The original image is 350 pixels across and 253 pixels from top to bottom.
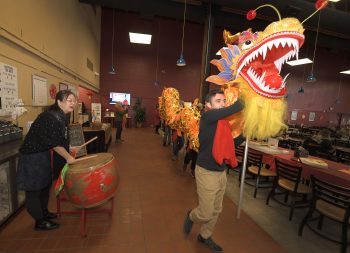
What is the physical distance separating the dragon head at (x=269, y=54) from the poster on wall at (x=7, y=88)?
268cm

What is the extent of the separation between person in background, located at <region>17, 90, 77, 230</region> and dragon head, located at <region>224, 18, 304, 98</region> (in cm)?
172

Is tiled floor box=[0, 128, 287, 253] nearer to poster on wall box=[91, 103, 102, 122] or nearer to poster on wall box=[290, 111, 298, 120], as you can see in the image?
poster on wall box=[91, 103, 102, 122]

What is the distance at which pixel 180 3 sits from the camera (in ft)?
23.7

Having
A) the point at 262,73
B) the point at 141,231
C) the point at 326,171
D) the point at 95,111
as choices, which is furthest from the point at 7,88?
the point at 326,171

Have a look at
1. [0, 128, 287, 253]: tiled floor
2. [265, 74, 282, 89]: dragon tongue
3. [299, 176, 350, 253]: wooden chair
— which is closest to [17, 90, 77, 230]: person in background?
[0, 128, 287, 253]: tiled floor

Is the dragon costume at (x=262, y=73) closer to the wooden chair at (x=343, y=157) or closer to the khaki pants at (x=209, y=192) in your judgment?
the khaki pants at (x=209, y=192)

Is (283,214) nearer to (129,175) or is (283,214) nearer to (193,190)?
(193,190)

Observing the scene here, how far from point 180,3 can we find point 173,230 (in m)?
7.36

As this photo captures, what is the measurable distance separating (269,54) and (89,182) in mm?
1903

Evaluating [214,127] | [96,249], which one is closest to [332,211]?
[214,127]

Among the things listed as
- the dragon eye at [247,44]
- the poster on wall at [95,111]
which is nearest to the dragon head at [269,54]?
the dragon eye at [247,44]

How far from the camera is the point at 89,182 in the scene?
1.93m

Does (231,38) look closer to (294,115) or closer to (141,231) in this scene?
(141,231)

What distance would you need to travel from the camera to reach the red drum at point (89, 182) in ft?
6.32
